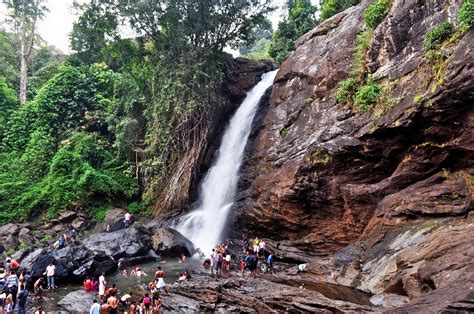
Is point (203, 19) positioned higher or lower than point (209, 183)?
higher

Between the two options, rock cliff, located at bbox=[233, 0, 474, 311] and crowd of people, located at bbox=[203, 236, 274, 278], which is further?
crowd of people, located at bbox=[203, 236, 274, 278]

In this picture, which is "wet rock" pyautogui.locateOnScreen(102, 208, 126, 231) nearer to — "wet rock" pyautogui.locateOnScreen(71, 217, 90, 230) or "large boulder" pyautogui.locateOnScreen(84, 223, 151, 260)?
"wet rock" pyautogui.locateOnScreen(71, 217, 90, 230)

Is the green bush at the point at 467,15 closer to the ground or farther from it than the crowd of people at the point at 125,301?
farther from it

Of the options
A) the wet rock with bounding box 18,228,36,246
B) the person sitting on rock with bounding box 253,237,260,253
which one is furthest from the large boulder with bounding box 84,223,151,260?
the person sitting on rock with bounding box 253,237,260,253

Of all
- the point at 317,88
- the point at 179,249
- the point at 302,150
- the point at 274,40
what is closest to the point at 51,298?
the point at 179,249

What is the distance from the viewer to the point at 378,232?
14.9 metres

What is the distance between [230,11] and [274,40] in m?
13.2

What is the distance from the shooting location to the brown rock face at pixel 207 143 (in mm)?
26000

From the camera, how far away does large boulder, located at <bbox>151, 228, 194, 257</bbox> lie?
21.2 m

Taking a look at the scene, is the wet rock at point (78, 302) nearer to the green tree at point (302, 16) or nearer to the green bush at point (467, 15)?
the green bush at point (467, 15)

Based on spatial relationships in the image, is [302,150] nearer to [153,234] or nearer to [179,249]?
[179,249]

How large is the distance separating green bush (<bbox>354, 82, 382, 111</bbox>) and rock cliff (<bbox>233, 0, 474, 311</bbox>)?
0.98 feet

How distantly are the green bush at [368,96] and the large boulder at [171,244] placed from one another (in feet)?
40.7

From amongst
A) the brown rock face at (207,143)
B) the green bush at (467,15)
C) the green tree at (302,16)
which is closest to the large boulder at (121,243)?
the brown rock face at (207,143)
